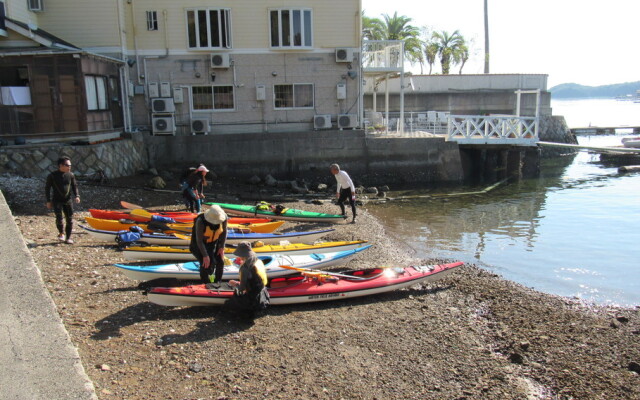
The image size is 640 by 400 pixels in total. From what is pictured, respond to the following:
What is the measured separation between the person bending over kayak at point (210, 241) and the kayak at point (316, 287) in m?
0.37

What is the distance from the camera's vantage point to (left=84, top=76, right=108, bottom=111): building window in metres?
19.2

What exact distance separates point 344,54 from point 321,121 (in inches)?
130

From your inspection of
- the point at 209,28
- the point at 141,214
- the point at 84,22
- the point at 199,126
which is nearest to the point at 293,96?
the point at 199,126

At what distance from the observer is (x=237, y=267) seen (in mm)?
9391

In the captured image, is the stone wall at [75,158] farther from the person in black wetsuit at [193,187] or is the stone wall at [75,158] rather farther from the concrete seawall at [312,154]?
the person in black wetsuit at [193,187]

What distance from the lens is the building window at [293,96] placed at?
2434cm

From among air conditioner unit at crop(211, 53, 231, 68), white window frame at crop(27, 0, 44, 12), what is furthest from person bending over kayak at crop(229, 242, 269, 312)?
white window frame at crop(27, 0, 44, 12)

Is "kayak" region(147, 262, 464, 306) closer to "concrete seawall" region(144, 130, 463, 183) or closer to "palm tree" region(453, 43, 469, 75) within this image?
"concrete seawall" region(144, 130, 463, 183)

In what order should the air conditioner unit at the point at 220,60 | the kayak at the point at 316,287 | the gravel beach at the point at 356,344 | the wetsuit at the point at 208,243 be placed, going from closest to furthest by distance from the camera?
1. the gravel beach at the point at 356,344
2. the kayak at the point at 316,287
3. the wetsuit at the point at 208,243
4. the air conditioner unit at the point at 220,60

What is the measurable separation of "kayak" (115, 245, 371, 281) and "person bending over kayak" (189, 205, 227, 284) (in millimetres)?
633

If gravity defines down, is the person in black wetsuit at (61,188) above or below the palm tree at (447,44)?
below

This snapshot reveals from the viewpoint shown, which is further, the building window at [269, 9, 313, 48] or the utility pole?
the utility pole

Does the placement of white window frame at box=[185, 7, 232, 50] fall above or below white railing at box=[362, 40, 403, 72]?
above

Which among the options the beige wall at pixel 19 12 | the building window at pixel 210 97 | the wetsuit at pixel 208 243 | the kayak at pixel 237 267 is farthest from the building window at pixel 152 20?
the wetsuit at pixel 208 243
